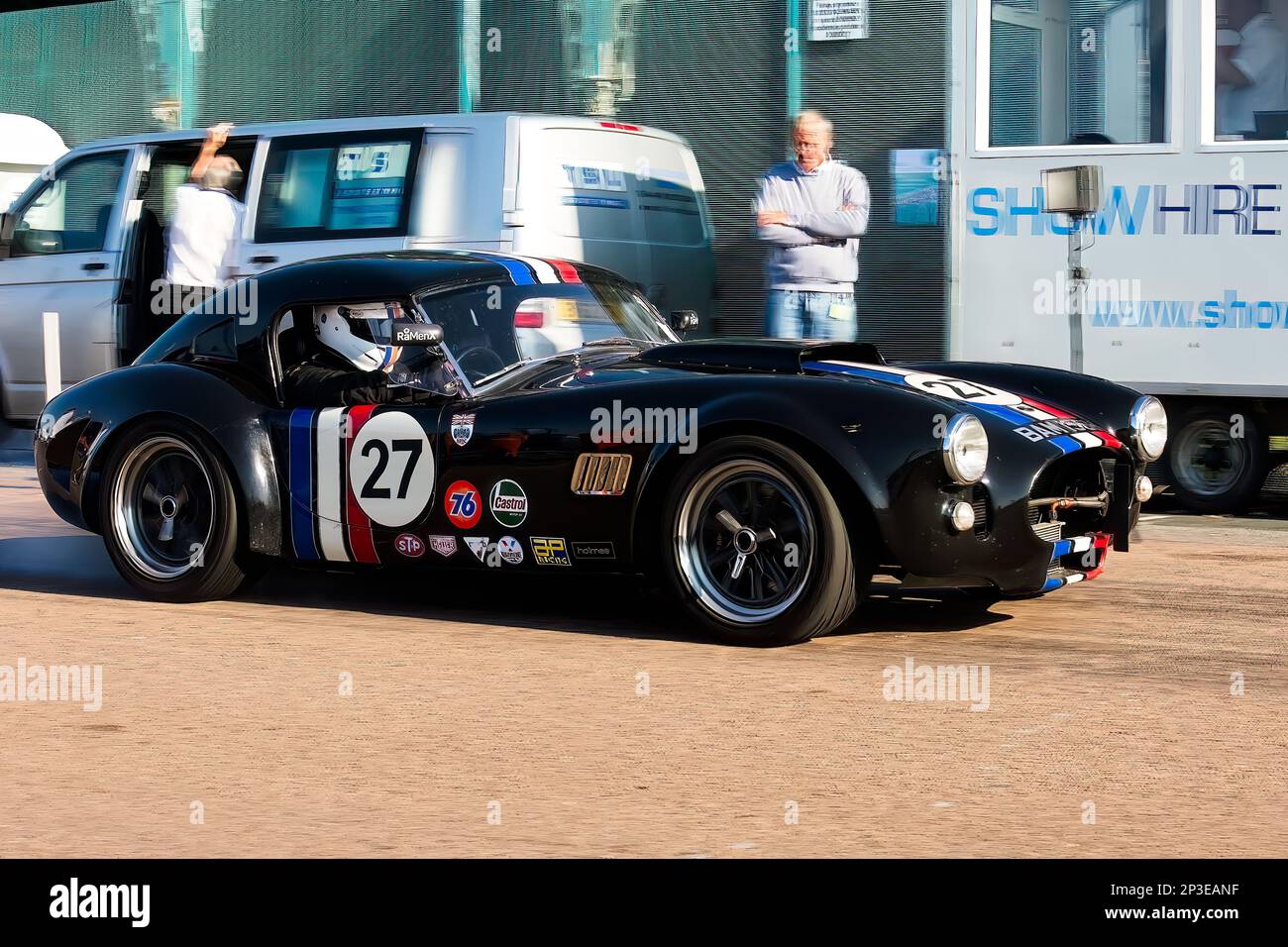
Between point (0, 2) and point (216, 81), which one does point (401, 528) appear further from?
point (0, 2)

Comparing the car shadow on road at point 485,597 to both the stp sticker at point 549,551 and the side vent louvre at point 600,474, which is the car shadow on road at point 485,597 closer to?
the stp sticker at point 549,551

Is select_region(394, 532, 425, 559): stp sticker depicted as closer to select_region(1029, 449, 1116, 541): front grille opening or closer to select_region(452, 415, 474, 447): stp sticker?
select_region(452, 415, 474, 447): stp sticker

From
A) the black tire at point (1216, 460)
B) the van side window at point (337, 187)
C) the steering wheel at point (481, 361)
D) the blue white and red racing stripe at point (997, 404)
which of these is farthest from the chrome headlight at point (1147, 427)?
the van side window at point (337, 187)

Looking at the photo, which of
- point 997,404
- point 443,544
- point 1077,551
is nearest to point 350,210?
point 443,544

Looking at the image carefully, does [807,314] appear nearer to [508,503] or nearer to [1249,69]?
[1249,69]

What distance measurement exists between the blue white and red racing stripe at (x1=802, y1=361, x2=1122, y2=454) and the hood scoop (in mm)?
61

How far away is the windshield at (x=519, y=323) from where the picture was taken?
721 centimetres

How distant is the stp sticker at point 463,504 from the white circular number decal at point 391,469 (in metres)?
0.08

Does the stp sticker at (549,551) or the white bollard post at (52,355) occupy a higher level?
the white bollard post at (52,355)

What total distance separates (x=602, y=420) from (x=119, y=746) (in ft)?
6.85

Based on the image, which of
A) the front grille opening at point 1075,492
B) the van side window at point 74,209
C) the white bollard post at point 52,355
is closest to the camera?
the front grille opening at point 1075,492
